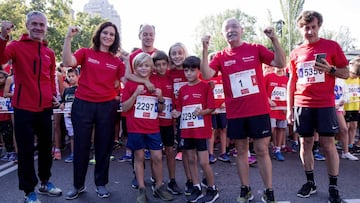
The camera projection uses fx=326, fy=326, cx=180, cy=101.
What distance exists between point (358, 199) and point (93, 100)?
3353 mm

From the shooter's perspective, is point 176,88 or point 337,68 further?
point 176,88

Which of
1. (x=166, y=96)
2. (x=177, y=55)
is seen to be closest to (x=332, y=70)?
(x=177, y=55)

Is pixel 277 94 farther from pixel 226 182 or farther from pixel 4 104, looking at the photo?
pixel 4 104

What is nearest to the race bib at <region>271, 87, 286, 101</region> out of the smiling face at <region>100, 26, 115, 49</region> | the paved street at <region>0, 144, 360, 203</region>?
the paved street at <region>0, 144, 360, 203</region>

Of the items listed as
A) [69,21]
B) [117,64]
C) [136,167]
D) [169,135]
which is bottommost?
[136,167]

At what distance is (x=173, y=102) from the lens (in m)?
4.24

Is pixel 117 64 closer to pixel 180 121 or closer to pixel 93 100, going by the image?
pixel 93 100

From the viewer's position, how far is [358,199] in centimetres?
379

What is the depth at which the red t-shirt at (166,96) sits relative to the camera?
4.15m

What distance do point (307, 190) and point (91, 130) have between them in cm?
279

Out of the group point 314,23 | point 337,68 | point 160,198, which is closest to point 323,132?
point 337,68

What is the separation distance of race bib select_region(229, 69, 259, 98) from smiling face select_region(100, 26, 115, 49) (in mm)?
1622

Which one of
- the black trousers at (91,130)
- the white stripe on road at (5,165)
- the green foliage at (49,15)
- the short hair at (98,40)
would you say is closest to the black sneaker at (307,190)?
the black trousers at (91,130)

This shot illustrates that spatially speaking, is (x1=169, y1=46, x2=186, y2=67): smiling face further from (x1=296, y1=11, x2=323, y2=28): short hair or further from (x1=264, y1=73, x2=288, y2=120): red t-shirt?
(x1=264, y1=73, x2=288, y2=120): red t-shirt
